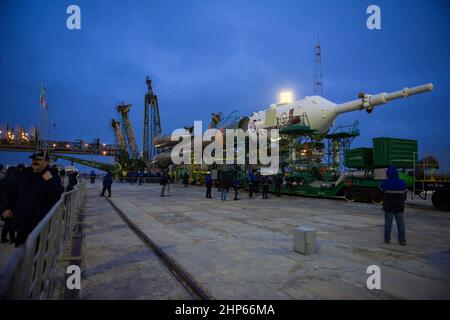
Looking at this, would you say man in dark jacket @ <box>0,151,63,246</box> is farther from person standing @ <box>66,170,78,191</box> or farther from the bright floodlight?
the bright floodlight

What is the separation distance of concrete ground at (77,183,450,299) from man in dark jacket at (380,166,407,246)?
322 millimetres

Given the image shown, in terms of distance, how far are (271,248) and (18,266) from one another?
4958mm

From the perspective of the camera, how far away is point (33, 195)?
4.20 meters

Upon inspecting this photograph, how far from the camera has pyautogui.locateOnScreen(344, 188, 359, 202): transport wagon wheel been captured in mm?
16797

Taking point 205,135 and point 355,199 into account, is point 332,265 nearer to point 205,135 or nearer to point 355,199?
point 355,199

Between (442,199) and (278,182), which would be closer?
(442,199)

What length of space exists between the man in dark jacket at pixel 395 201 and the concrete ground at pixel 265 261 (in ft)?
1.06

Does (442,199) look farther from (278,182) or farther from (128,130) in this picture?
(128,130)

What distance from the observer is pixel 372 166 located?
1608 centimetres

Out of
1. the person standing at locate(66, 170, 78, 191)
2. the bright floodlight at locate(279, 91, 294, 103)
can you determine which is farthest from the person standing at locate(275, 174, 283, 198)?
the person standing at locate(66, 170, 78, 191)

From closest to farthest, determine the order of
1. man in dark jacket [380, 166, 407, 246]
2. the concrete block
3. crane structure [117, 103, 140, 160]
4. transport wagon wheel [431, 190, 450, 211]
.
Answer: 1. the concrete block
2. man in dark jacket [380, 166, 407, 246]
3. transport wagon wheel [431, 190, 450, 211]
4. crane structure [117, 103, 140, 160]

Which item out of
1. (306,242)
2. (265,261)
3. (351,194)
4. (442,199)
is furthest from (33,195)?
(351,194)

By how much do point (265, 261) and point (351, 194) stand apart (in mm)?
13614
